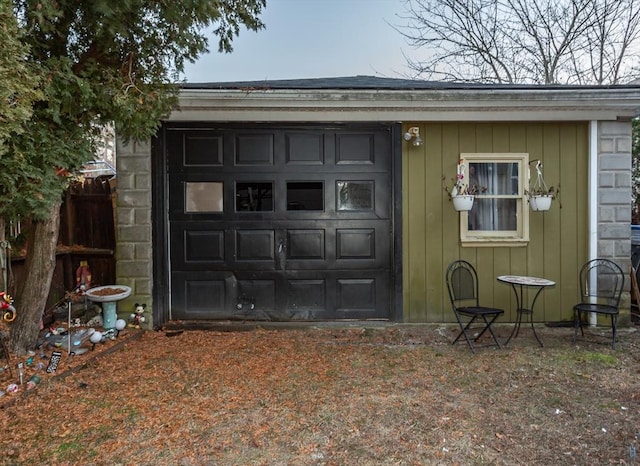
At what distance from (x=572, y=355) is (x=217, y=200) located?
3.87 m

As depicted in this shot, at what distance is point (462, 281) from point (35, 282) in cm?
405

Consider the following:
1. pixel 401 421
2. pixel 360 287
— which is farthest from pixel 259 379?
pixel 360 287

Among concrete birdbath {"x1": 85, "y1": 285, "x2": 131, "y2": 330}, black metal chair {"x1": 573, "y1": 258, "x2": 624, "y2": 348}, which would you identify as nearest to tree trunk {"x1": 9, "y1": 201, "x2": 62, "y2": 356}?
concrete birdbath {"x1": 85, "y1": 285, "x2": 131, "y2": 330}

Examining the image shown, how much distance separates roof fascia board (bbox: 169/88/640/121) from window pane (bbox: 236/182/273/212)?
0.74 meters

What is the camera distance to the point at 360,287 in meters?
4.62

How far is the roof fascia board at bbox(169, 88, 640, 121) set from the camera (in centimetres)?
415

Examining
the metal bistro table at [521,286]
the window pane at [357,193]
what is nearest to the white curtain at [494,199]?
the metal bistro table at [521,286]

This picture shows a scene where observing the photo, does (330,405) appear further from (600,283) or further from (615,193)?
(615,193)

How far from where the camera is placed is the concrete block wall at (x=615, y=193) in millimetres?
4367

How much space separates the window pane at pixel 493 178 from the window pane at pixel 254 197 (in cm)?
231

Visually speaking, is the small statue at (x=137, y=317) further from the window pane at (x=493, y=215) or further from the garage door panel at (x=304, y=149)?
the window pane at (x=493, y=215)

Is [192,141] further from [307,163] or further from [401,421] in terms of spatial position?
[401,421]

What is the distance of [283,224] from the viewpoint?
458 cm

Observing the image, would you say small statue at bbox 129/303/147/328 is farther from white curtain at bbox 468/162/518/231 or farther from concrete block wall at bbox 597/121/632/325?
concrete block wall at bbox 597/121/632/325
